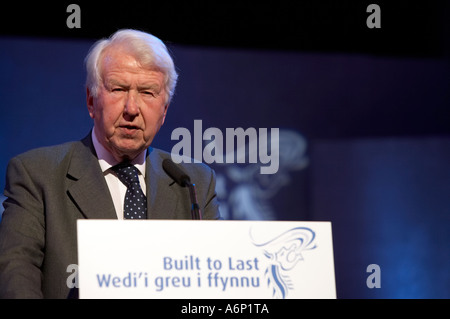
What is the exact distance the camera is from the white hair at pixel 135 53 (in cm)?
247

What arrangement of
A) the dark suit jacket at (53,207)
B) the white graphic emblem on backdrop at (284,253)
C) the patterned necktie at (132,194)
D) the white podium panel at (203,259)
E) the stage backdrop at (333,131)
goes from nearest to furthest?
the white podium panel at (203,259)
the white graphic emblem on backdrop at (284,253)
the dark suit jacket at (53,207)
the patterned necktie at (132,194)
the stage backdrop at (333,131)

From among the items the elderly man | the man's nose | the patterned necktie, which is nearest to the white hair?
the elderly man

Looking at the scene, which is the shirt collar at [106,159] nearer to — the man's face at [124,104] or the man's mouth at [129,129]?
the man's face at [124,104]

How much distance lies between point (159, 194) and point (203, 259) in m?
0.85

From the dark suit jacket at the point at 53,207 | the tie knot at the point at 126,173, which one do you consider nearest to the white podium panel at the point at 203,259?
the dark suit jacket at the point at 53,207

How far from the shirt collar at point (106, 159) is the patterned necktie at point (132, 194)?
0.03 meters

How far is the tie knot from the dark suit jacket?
0.06 m

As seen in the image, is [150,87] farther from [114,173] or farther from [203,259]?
[203,259]

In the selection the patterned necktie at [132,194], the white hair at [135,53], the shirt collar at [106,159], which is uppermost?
the white hair at [135,53]

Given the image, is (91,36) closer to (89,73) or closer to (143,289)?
(89,73)

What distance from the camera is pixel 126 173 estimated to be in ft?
8.10

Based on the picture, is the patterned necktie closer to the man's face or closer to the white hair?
the man's face
